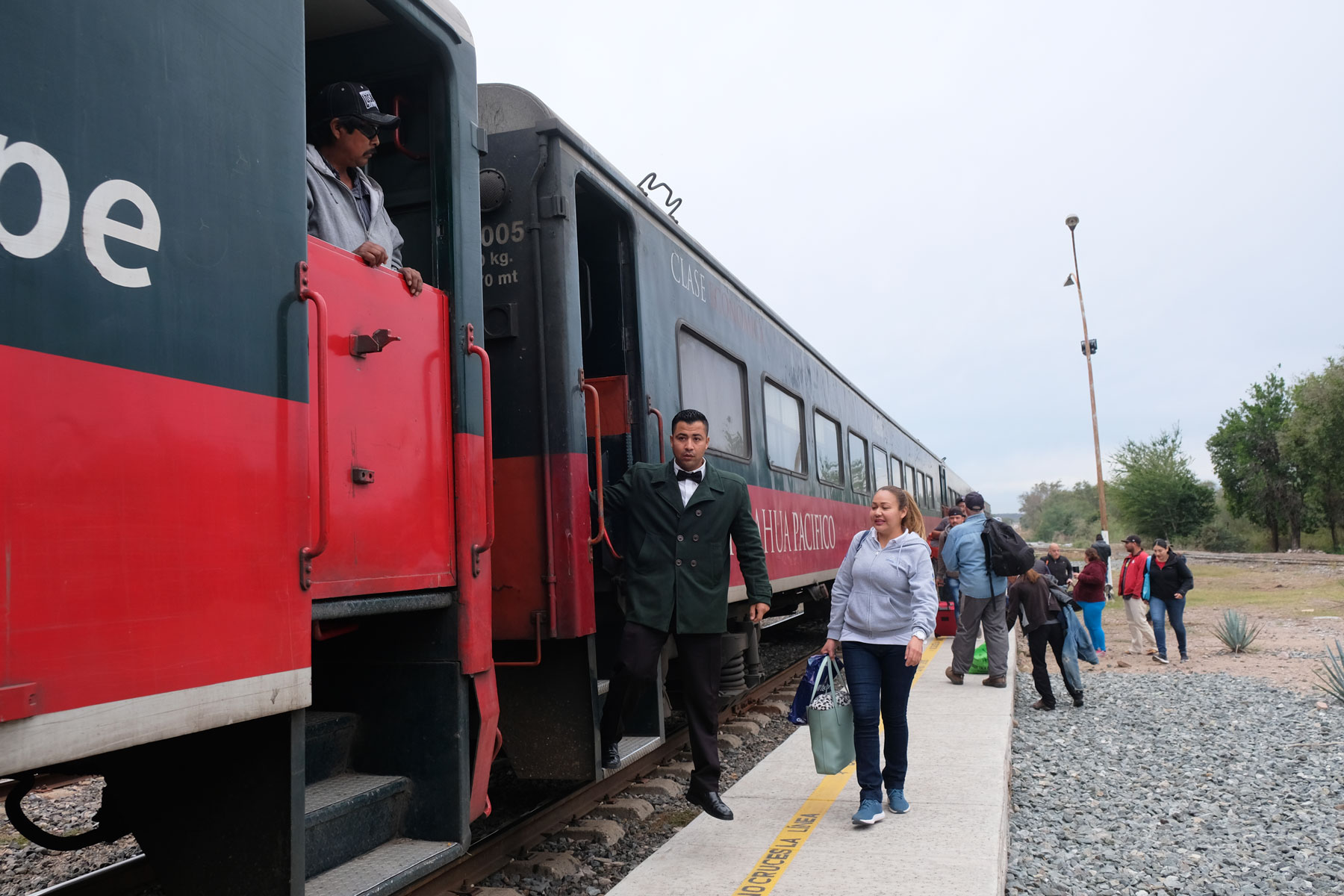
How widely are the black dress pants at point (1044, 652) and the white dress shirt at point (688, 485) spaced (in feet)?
14.1

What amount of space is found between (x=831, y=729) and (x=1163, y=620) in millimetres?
8903

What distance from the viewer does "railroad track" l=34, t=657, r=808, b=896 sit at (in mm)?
3553

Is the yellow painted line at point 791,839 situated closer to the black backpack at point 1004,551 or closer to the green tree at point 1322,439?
the black backpack at point 1004,551

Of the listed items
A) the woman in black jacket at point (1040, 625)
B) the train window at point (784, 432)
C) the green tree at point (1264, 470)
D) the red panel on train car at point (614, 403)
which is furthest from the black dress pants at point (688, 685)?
the green tree at point (1264, 470)

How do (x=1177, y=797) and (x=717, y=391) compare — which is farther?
(x=717, y=391)

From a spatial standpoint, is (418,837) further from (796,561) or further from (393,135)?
(796,561)

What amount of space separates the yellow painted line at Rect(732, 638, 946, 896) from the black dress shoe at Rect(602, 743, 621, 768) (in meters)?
0.76

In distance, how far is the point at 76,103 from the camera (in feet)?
6.47

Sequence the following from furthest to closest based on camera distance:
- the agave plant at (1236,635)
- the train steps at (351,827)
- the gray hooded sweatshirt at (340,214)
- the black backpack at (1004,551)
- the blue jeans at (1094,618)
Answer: the agave plant at (1236,635), the blue jeans at (1094,618), the black backpack at (1004,551), the gray hooded sweatshirt at (340,214), the train steps at (351,827)

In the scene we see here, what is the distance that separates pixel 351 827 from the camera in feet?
9.97

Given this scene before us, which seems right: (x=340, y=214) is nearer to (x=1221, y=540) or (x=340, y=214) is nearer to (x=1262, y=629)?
(x=1262, y=629)

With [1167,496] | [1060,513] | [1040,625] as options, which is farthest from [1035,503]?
[1040,625]

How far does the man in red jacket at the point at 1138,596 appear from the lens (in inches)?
477

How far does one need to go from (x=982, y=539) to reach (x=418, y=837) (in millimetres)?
5555
